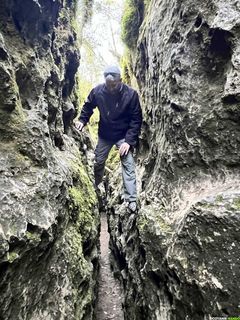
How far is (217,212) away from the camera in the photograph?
424 centimetres

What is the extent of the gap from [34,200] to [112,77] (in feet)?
13.3

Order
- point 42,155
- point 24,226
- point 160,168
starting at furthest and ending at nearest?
point 160,168
point 42,155
point 24,226

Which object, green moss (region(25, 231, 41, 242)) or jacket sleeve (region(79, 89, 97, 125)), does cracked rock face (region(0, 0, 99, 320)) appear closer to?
green moss (region(25, 231, 41, 242))

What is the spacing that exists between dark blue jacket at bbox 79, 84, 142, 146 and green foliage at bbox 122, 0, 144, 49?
554 cm

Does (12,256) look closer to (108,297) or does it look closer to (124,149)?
(124,149)

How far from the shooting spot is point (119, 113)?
8016 millimetres

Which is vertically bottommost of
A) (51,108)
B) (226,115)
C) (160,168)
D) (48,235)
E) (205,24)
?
(48,235)

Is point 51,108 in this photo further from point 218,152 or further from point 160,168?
point 218,152

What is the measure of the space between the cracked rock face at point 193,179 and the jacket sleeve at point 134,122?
0.60 m

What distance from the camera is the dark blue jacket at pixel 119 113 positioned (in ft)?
25.8

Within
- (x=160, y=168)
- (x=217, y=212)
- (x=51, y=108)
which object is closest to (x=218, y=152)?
(x=217, y=212)

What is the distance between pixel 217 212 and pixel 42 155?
3172 mm

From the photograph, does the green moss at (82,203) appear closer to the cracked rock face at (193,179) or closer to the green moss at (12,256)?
the cracked rock face at (193,179)

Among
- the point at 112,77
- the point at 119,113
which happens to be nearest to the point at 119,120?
the point at 119,113
